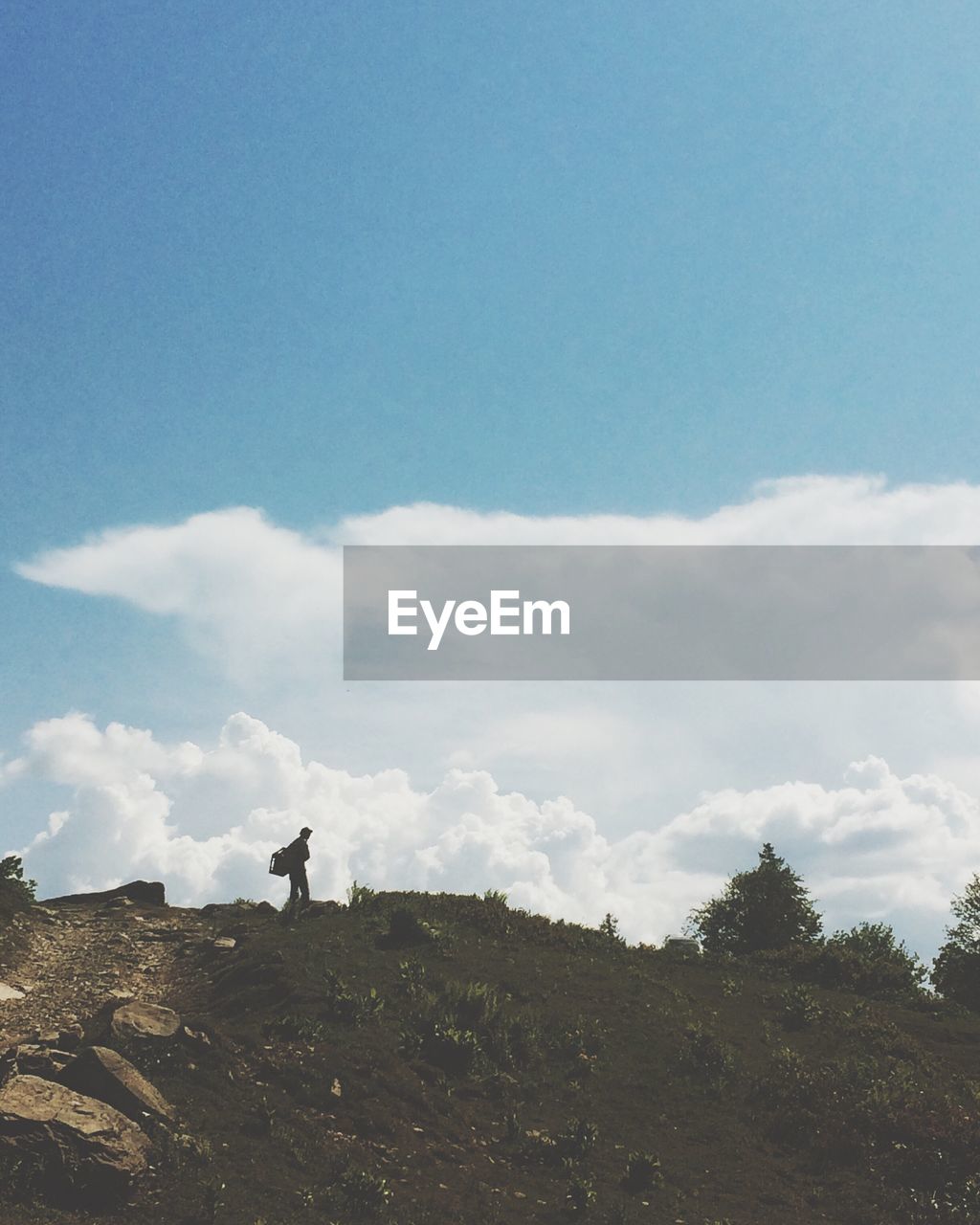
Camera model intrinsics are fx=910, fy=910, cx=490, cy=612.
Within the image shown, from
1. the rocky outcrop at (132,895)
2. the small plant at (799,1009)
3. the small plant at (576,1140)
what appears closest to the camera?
the small plant at (576,1140)

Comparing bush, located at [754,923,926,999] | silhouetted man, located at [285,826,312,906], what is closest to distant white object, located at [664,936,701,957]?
bush, located at [754,923,926,999]

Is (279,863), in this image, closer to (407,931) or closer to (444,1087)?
(407,931)

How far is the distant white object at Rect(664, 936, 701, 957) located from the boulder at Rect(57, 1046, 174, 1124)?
2067 centimetres

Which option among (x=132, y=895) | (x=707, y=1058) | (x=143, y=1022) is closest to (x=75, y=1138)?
(x=143, y=1022)

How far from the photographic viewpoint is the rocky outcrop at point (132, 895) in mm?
32781

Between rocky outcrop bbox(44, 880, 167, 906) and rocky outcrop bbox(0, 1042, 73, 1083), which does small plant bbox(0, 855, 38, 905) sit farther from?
rocky outcrop bbox(0, 1042, 73, 1083)

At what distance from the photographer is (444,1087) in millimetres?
17000

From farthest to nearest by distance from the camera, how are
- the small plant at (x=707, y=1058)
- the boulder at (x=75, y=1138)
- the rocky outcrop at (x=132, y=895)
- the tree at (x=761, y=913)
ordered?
the tree at (x=761, y=913), the rocky outcrop at (x=132, y=895), the small plant at (x=707, y=1058), the boulder at (x=75, y=1138)

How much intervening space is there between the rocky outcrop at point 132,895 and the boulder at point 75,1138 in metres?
21.8

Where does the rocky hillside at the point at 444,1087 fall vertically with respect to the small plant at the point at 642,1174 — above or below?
above

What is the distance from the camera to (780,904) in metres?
53.3

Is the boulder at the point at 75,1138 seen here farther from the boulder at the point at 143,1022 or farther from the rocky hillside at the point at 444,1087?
the boulder at the point at 143,1022

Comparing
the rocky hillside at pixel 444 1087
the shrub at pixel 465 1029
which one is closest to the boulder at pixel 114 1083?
the rocky hillside at pixel 444 1087

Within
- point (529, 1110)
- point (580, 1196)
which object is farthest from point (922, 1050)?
point (580, 1196)
